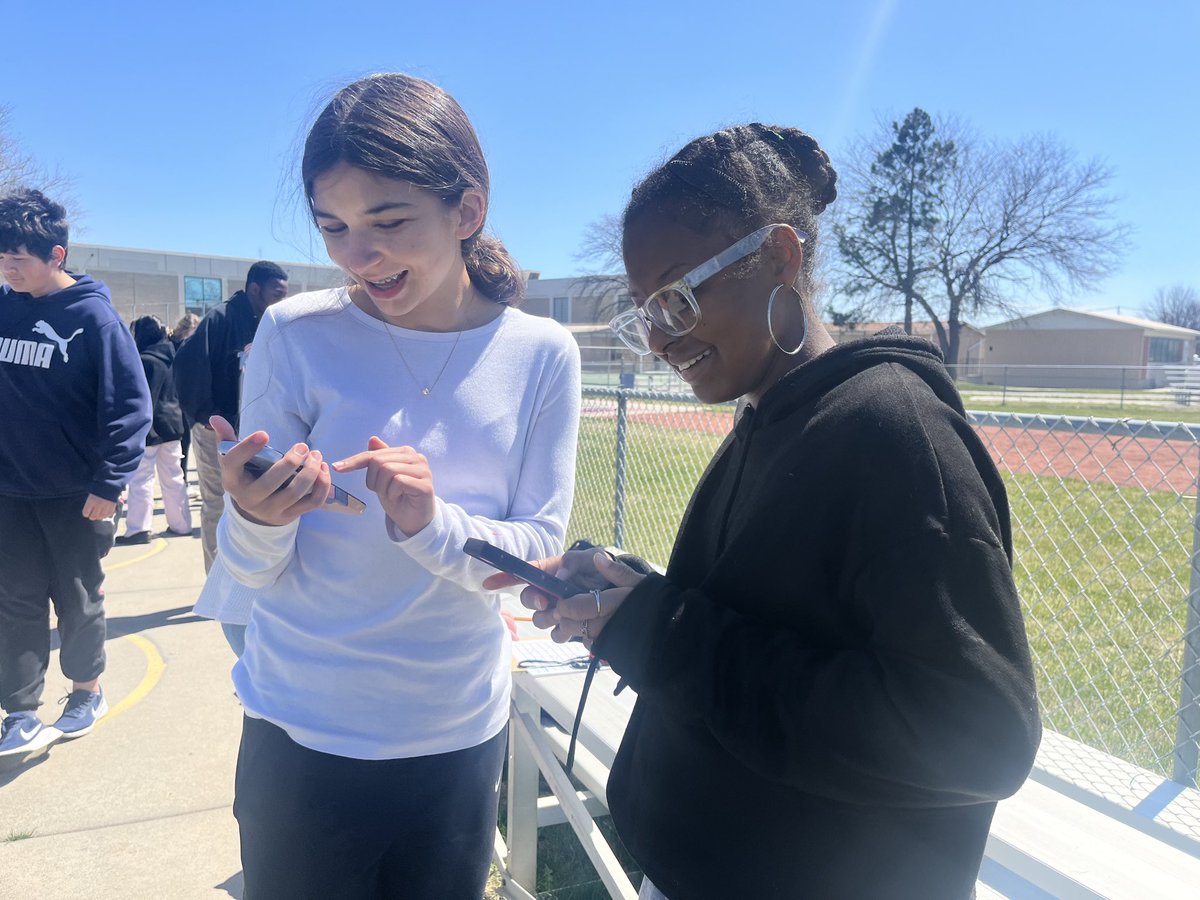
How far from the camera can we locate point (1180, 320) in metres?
69.6

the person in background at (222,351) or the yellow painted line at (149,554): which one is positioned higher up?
the person in background at (222,351)

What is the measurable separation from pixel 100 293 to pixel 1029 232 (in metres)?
39.2

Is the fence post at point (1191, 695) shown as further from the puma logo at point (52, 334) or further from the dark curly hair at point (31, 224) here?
the dark curly hair at point (31, 224)

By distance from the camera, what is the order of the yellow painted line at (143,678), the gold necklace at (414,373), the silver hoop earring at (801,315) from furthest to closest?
the yellow painted line at (143,678), the gold necklace at (414,373), the silver hoop earring at (801,315)

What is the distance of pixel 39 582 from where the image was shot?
3.57 meters

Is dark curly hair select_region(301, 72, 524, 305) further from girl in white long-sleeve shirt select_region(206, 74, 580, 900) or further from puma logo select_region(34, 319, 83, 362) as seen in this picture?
puma logo select_region(34, 319, 83, 362)

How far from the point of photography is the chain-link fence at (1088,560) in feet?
8.50

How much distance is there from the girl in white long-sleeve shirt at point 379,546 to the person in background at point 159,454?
6384 millimetres

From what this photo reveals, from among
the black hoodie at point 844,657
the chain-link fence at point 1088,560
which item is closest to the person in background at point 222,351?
the chain-link fence at point 1088,560

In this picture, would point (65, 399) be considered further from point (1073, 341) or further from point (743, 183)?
point (1073, 341)

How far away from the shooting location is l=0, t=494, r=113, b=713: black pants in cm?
351

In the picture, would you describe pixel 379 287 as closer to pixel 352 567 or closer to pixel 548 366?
pixel 548 366

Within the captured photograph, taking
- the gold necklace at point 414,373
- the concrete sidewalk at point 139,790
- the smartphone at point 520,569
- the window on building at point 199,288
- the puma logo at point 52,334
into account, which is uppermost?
the gold necklace at point 414,373

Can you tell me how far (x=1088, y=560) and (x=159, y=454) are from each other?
7.25 metres
